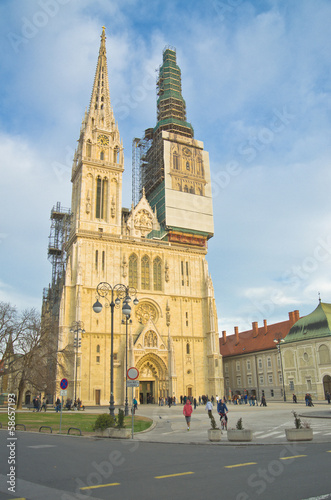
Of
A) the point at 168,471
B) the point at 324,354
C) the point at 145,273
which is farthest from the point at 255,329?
the point at 168,471

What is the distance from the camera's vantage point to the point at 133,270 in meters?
55.1

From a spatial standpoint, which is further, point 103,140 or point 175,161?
point 175,161

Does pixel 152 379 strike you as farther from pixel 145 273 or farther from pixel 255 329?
pixel 255 329

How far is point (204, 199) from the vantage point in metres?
66.2

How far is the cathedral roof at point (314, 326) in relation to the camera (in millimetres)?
51000

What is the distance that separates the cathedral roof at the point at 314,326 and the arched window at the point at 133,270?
22.3 metres

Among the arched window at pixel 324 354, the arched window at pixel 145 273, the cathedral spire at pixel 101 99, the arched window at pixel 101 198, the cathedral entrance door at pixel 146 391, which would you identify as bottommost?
the cathedral entrance door at pixel 146 391

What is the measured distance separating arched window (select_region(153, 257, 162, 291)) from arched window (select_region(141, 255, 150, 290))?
1.06m

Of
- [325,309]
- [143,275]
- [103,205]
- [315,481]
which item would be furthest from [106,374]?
[315,481]

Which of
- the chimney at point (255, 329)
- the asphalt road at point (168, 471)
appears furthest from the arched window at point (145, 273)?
the asphalt road at point (168, 471)

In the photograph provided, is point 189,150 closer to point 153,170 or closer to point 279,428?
point 153,170

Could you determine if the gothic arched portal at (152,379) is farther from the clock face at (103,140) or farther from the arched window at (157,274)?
the clock face at (103,140)

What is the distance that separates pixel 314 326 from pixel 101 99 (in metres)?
46.0

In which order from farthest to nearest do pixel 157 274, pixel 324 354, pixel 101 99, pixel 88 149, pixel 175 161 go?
pixel 175 161 → pixel 101 99 → pixel 88 149 → pixel 157 274 → pixel 324 354
